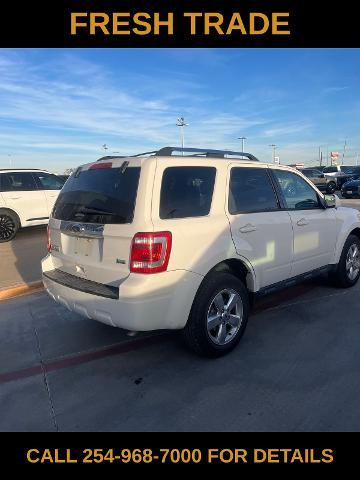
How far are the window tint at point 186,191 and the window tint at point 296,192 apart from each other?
1187 millimetres

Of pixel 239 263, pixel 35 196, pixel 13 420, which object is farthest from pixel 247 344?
pixel 35 196

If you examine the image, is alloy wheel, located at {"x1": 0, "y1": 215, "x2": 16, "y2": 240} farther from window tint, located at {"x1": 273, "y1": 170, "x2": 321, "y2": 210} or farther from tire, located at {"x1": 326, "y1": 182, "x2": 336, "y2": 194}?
tire, located at {"x1": 326, "y1": 182, "x2": 336, "y2": 194}

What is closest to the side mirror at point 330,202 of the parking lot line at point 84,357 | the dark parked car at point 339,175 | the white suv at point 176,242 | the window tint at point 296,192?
the window tint at point 296,192

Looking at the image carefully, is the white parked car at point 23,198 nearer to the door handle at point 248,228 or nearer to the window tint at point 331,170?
the door handle at point 248,228

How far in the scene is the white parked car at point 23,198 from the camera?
9328mm

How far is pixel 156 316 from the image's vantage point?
2.82 meters

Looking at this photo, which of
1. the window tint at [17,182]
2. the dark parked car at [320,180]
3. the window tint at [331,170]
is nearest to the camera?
the window tint at [17,182]

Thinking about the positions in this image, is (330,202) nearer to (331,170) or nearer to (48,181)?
(48,181)

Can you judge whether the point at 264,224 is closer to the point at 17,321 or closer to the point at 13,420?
the point at 13,420

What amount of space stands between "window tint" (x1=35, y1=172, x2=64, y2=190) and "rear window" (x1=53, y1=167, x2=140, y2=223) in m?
7.05

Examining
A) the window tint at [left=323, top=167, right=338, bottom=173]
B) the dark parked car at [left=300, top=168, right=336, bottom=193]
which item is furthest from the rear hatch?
the window tint at [left=323, top=167, right=338, bottom=173]

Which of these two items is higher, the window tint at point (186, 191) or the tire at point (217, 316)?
the window tint at point (186, 191)

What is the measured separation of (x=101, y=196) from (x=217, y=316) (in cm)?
149
